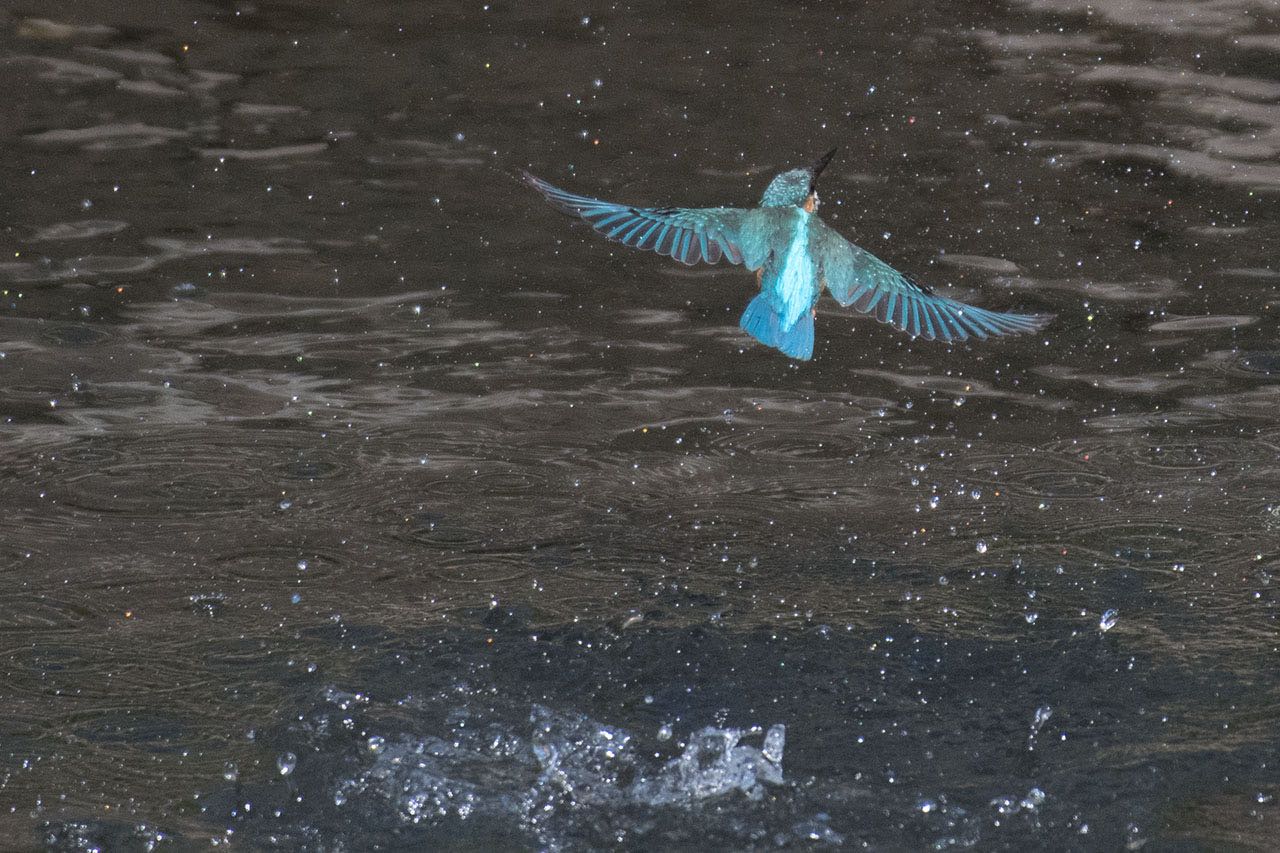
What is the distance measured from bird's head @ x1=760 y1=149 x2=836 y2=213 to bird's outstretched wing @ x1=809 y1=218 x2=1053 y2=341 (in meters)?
0.06

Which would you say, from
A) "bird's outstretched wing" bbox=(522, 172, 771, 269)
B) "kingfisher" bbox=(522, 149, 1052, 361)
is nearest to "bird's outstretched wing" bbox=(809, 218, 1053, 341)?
"kingfisher" bbox=(522, 149, 1052, 361)

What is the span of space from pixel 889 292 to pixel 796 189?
34 cm

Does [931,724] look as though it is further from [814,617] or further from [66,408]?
[66,408]

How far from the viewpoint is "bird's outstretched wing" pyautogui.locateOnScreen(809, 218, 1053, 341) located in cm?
340

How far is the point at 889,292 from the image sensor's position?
3500 mm

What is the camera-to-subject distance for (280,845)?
2.93 metres

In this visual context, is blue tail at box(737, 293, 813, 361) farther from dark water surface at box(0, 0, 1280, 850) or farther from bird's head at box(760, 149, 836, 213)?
dark water surface at box(0, 0, 1280, 850)

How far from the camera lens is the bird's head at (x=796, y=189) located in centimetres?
340

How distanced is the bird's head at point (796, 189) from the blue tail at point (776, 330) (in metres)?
0.31

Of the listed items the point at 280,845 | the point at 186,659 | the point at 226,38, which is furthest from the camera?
the point at 226,38

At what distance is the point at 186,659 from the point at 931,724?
189 centimetres

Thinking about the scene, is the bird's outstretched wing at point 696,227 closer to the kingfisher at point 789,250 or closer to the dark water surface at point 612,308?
the kingfisher at point 789,250

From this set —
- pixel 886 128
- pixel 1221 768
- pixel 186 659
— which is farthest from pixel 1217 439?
pixel 186 659

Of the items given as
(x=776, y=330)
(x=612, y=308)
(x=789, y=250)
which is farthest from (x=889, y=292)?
(x=612, y=308)
